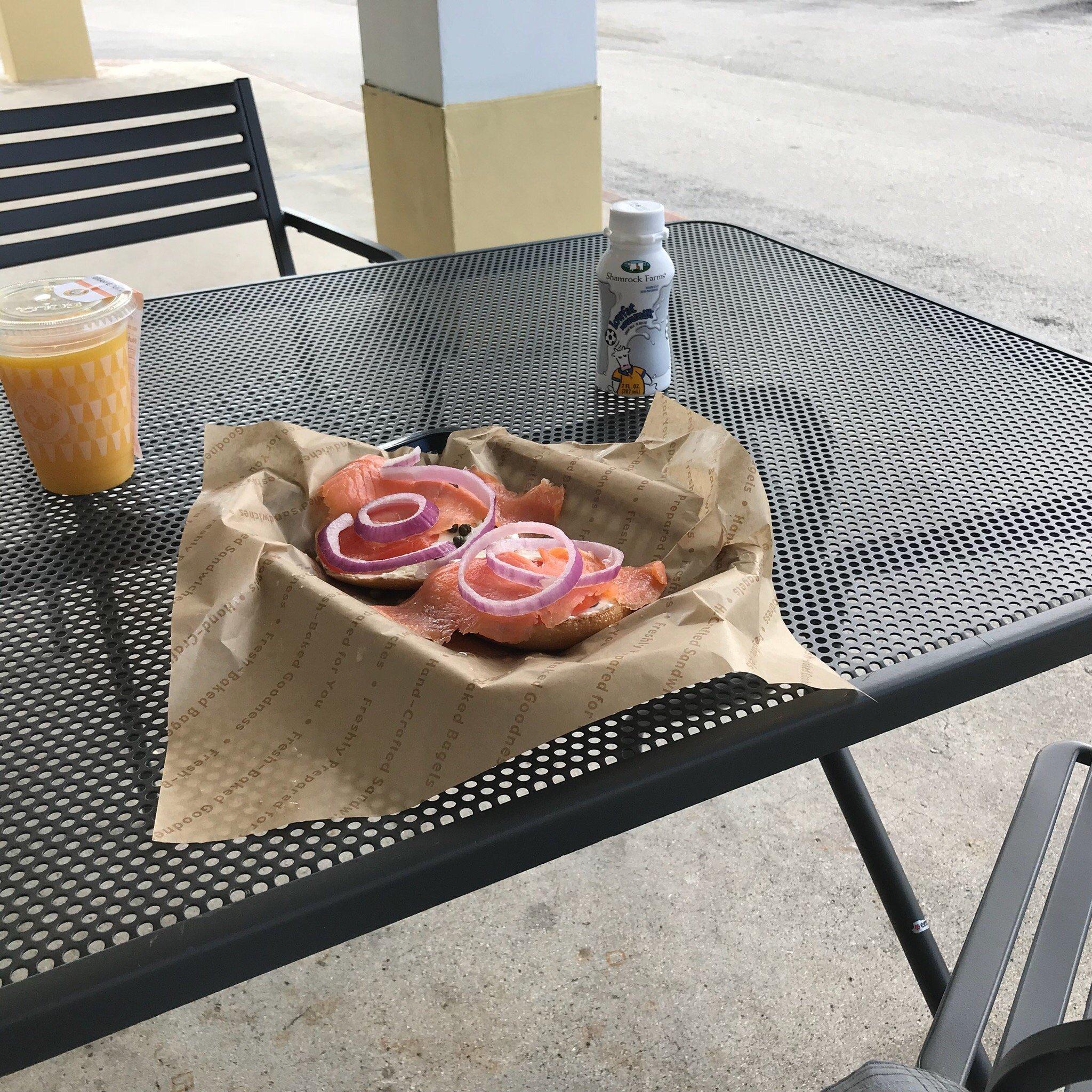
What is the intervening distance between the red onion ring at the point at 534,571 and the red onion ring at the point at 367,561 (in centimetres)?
5

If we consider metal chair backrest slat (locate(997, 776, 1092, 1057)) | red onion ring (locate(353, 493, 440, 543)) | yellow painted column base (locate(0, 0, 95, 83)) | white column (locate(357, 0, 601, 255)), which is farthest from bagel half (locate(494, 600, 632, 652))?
yellow painted column base (locate(0, 0, 95, 83))

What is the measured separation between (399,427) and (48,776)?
0.48 metres

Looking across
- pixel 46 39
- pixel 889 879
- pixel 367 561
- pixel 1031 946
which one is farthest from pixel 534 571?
pixel 46 39

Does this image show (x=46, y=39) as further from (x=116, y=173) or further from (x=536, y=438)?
(x=536, y=438)

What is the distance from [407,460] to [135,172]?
49.2 inches

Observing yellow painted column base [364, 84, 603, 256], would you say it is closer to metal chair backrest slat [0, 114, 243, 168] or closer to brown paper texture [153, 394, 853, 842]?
metal chair backrest slat [0, 114, 243, 168]

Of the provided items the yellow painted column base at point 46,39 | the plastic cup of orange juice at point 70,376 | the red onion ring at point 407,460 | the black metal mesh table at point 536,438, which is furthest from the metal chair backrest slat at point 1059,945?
the yellow painted column base at point 46,39

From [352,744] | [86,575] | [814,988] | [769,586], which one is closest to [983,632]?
[769,586]

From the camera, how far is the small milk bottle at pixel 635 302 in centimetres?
95

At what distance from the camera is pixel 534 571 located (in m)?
0.70

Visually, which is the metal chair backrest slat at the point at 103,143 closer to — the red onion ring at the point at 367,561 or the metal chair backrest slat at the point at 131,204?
the metal chair backrest slat at the point at 131,204

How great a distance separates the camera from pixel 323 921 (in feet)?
1.70

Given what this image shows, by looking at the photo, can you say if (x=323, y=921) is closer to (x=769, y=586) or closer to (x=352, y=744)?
(x=352, y=744)

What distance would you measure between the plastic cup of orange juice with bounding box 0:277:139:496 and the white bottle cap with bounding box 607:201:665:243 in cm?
43
